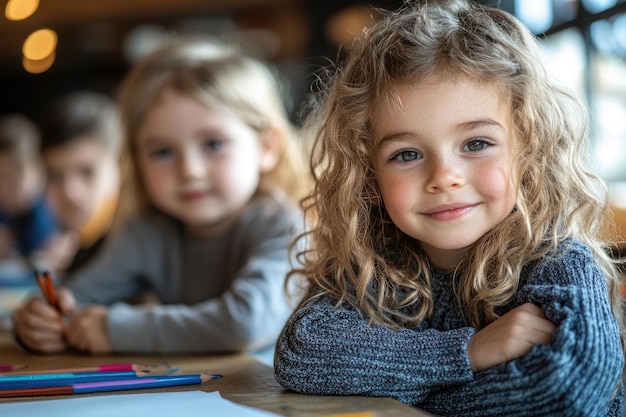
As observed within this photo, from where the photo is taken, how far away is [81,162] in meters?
2.80

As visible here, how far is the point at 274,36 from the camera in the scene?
17.3 feet

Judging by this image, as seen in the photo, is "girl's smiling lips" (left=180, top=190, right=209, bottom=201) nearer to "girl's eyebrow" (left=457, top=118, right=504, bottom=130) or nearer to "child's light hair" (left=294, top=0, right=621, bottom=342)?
"child's light hair" (left=294, top=0, right=621, bottom=342)

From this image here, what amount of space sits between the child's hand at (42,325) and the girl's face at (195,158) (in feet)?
0.90

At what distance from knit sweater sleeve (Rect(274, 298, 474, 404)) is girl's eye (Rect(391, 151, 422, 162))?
0.62 feet

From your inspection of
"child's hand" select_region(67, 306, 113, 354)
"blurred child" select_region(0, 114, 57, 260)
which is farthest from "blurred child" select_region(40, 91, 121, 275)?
"child's hand" select_region(67, 306, 113, 354)

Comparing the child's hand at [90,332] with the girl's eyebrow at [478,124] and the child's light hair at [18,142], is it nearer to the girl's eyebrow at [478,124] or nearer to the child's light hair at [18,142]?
the girl's eyebrow at [478,124]

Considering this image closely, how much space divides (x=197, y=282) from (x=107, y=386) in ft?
1.96

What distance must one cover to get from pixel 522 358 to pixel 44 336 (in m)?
0.83

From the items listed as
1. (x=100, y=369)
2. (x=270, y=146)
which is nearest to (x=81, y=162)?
(x=270, y=146)

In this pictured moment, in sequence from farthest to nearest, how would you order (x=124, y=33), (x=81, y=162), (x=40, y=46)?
(x=124, y=33), (x=81, y=162), (x=40, y=46)

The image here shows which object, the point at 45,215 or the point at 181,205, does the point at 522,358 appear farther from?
the point at 45,215

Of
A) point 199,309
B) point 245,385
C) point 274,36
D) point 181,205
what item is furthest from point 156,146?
point 274,36

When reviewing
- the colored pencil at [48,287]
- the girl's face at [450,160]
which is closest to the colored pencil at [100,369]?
the colored pencil at [48,287]

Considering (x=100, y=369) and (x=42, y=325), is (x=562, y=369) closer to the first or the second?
(x=100, y=369)
